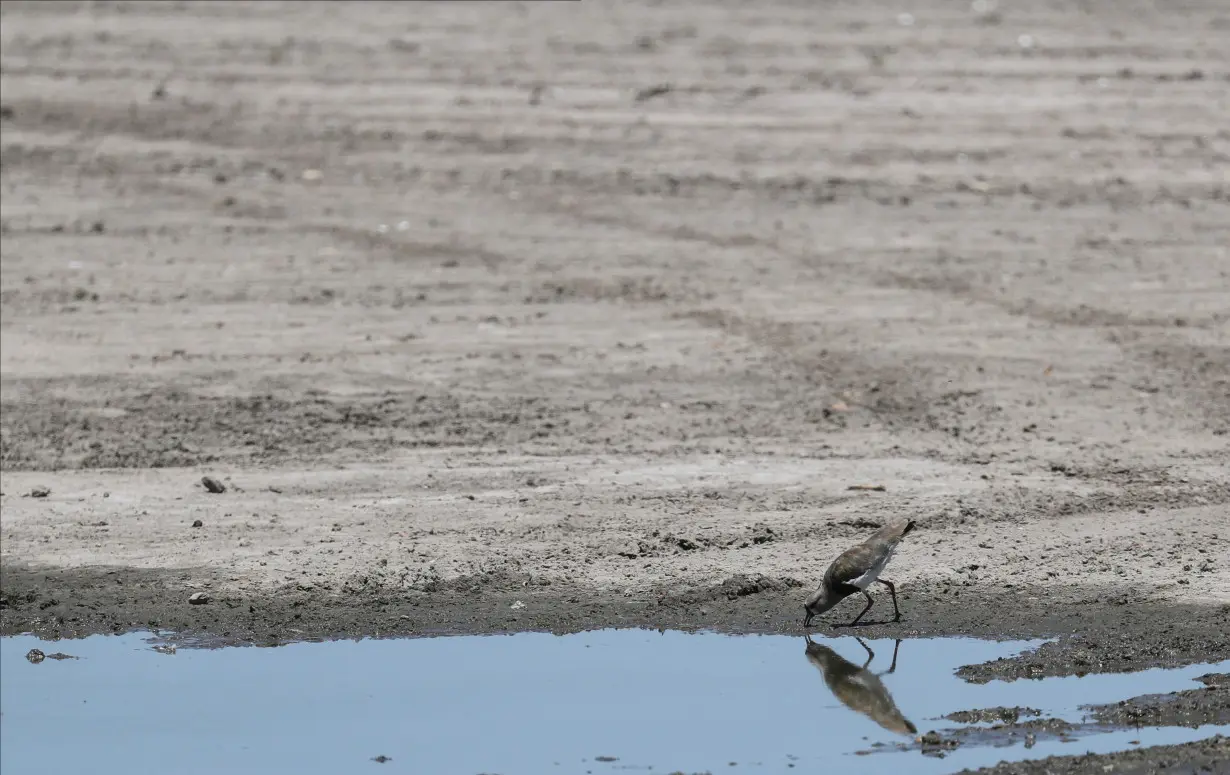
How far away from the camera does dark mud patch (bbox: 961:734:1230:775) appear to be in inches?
248

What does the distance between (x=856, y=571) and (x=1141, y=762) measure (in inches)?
66.7

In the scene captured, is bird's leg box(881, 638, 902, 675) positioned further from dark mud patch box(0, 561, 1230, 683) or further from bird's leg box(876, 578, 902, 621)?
bird's leg box(876, 578, 902, 621)

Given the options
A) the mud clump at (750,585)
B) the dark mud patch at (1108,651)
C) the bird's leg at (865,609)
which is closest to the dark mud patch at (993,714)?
the dark mud patch at (1108,651)

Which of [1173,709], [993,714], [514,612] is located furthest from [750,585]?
[1173,709]

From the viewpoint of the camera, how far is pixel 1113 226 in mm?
14969

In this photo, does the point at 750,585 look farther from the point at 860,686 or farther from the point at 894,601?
the point at 860,686

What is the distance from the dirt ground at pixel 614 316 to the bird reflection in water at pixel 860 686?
1.34 feet

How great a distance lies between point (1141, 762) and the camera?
638 cm

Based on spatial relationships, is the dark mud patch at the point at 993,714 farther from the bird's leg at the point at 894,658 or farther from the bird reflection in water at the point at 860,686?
the bird's leg at the point at 894,658

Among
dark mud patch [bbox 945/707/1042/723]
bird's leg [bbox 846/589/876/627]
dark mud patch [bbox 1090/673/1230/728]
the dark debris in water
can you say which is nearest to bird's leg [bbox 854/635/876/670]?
bird's leg [bbox 846/589/876/627]

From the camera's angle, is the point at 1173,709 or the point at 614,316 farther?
the point at 614,316

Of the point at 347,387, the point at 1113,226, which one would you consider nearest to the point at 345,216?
the point at 347,387

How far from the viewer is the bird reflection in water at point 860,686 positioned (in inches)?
281

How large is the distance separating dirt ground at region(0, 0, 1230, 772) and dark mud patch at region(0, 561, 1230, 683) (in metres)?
0.03
